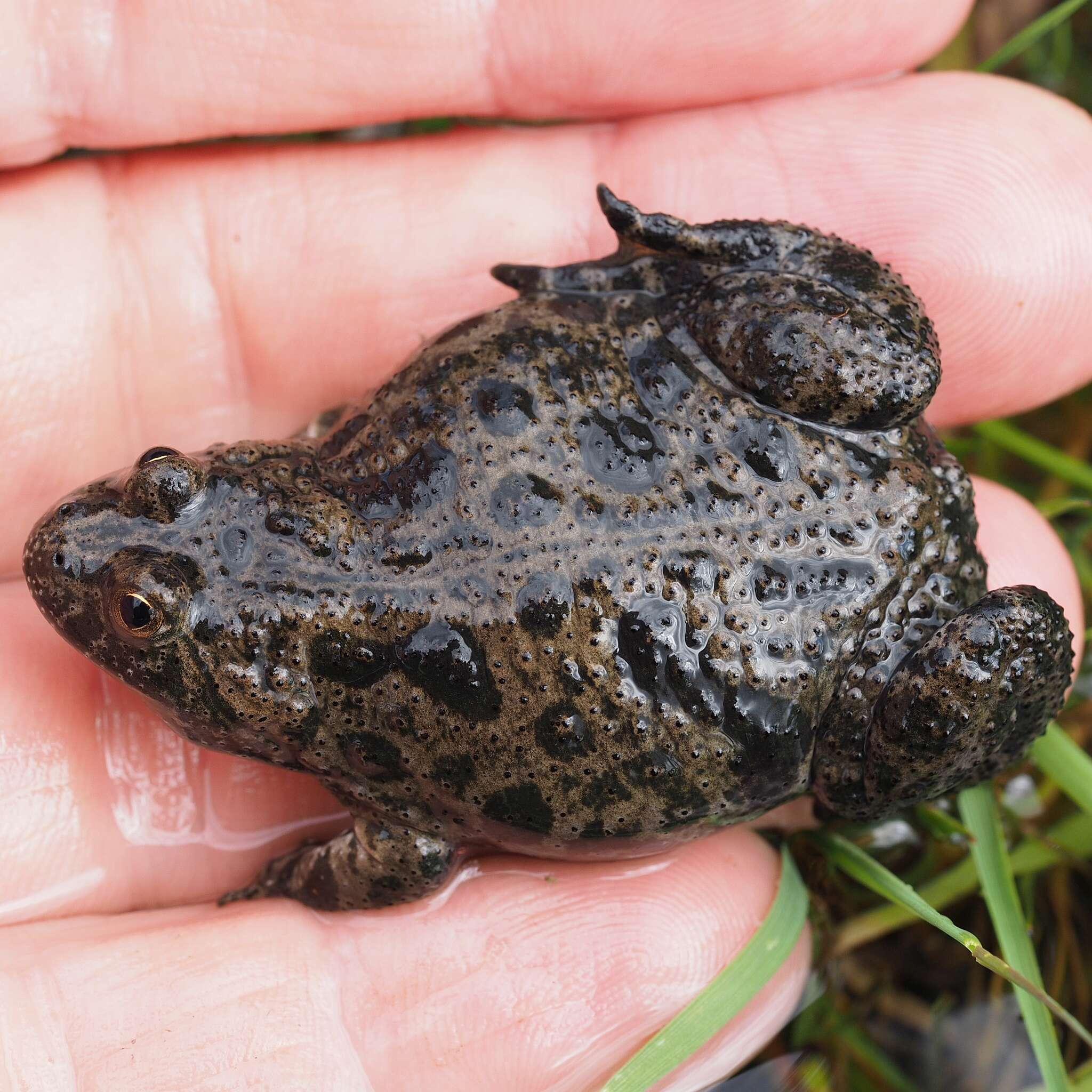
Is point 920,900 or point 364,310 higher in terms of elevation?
point 364,310

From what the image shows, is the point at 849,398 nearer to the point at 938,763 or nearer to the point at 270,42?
the point at 938,763

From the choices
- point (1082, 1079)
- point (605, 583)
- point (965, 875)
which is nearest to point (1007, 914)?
point (965, 875)

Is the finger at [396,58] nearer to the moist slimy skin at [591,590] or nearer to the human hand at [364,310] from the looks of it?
the human hand at [364,310]

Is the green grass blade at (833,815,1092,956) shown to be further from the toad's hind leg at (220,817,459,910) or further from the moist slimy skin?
the toad's hind leg at (220,817,459,910)

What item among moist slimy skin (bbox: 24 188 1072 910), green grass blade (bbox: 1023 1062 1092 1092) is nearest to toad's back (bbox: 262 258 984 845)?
moist slimy skin (bbox: 24 188 1072 910)

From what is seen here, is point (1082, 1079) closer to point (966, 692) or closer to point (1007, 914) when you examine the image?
point (1007, 914)
